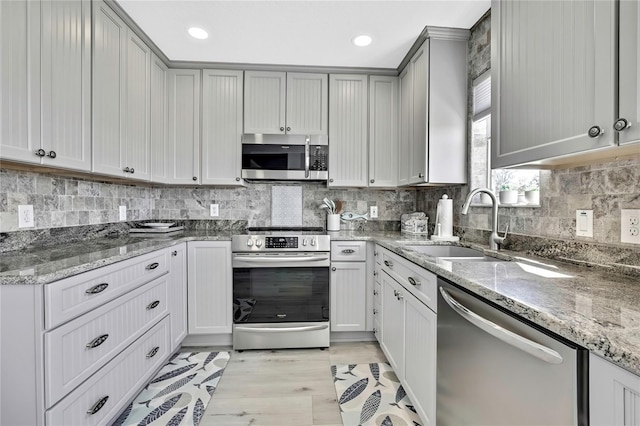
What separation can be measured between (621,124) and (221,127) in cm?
260

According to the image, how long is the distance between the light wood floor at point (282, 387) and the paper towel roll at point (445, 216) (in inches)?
43.2

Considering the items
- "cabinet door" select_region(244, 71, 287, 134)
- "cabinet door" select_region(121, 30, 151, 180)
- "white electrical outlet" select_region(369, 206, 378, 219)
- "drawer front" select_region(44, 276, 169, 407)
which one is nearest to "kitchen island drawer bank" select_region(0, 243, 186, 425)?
"drawer front" select_region(44, 276, 169, 407)

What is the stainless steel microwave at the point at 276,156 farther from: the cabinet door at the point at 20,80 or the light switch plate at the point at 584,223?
the light switch plate at the point at 584,223

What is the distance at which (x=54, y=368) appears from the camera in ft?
3.60

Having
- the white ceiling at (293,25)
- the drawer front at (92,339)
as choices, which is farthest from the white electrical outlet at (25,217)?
the white ceiling at (293,25)

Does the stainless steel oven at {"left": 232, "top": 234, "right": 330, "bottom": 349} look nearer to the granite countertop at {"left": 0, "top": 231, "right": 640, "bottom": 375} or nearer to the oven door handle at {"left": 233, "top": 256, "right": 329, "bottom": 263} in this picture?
the oven door handle at {"left": 233, "top": 256, "right": 329, "bottom": 263}

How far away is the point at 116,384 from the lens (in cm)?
147

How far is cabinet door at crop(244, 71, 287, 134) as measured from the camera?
2678 millimetres

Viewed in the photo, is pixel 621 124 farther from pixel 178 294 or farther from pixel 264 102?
pixel 178 294

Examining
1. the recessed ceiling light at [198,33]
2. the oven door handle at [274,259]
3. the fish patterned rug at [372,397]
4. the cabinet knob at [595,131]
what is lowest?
the fish patterned rug at [372,397]

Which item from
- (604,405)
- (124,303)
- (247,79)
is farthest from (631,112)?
(247,79)

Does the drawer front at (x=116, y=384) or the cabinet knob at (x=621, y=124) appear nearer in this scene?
the cabinet knob at (x=621, y=124)

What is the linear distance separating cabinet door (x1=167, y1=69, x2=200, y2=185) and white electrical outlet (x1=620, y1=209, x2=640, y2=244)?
2786mm

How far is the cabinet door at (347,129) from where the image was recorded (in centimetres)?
274
